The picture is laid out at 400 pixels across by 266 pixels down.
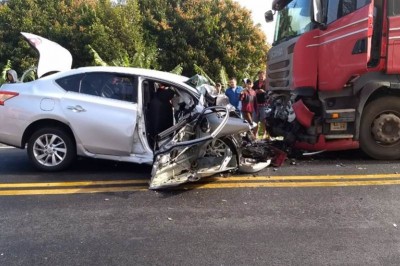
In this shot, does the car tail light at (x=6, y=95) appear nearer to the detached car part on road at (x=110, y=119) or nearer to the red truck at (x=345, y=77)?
the detached car part on road at (x=110, y=119)

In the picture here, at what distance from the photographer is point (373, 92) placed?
7004 millimetres

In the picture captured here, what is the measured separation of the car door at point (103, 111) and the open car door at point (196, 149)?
558 millimetres

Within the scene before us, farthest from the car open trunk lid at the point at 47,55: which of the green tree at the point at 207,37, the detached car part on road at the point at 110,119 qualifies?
the green tree at the point at 207,37

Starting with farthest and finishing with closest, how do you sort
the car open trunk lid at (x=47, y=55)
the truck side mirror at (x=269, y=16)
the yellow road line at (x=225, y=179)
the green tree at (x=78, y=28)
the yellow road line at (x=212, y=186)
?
the green tree at (x=78, y=28) → the truck side mirror at (x=269, y=16) → the car open trunk lid at (x=47, y=55) → the yellow road line at (x=225, y=179) → the yellow road line at (x=212, y=186)

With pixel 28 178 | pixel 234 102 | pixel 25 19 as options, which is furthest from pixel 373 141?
pixel 25 19

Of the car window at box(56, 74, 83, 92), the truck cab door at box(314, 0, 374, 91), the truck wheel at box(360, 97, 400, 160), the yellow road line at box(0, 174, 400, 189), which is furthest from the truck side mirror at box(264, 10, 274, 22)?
the car window at box(56, 74, 83, 92)

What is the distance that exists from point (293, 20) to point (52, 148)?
4.73 meters

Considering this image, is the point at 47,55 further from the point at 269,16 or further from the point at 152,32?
the point at 152,32

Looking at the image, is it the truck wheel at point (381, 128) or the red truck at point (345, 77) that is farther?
the truck wheel at point (381, 128)

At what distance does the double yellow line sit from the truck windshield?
273cm

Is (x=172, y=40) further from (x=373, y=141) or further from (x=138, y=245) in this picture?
(x=138, y=245)

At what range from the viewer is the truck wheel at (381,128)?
705cm

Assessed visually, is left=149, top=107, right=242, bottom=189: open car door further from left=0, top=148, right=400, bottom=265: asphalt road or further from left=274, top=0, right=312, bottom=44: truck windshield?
left=274, top=0, right=312, bottom=44: truck windshield

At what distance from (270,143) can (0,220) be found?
4740 mm
